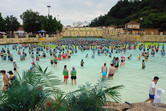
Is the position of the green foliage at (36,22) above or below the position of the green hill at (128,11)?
below

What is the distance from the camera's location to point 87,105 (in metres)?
2.71

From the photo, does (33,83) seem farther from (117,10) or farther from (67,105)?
(117,10)

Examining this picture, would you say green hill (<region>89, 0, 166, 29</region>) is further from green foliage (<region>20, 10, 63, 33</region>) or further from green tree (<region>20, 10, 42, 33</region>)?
green tree (<region>20, 10, 42, 33</region>)

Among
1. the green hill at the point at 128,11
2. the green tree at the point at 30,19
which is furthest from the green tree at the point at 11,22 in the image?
the green hill at the point at 128,11

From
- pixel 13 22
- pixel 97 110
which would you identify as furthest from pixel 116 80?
pixel 13 22

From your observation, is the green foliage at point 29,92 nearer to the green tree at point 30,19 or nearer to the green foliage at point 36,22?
the green foliage at point 36,22

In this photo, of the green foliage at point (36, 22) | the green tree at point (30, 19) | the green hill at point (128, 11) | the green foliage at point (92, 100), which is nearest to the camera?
the green foliage at point (92, 100)

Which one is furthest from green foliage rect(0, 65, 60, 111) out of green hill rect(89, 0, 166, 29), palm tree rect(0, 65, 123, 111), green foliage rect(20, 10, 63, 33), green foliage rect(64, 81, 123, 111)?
green hill rect(89, 0, 166, 29)

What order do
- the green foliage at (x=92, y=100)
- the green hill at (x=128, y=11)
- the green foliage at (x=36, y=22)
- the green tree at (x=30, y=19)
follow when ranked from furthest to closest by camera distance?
the green hill at (x=128, y=11)
the green tree at (x=30, y=19)
the green foliage at (x=36, y=22)
the green foliage at (x=92, y=100)

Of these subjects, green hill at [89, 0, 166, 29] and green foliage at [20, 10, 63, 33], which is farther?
green hill at [89, 0, 166, 29]

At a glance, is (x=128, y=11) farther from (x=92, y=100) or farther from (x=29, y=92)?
(x=29, y=92)

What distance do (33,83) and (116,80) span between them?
7.34 meters

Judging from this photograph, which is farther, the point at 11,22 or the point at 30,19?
the point at 11,22

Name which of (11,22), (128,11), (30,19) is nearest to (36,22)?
(30,19)
